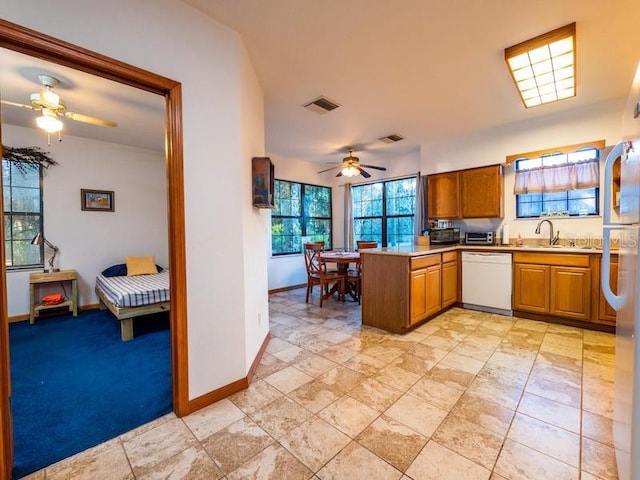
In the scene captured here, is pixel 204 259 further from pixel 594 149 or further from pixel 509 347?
pixel 594 149

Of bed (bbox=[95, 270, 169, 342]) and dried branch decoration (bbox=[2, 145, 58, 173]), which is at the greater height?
dried branch decoration (bbox=[2, 145, 58, 173])

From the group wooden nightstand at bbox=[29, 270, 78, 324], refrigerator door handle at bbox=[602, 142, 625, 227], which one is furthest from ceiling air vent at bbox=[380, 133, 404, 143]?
wooden nightstand at bbox=[29, 270, 78, 324]

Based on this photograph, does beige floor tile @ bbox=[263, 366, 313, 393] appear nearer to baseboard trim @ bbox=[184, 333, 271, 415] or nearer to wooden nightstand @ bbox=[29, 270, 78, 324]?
baseboard trim @ bbox=[184, 333, 271, 415]

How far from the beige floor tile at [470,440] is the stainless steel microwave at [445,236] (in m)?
2.97

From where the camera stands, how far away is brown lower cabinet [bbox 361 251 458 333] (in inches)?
118

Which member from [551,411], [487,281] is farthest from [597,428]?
[487,281]

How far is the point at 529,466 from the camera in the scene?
134cm

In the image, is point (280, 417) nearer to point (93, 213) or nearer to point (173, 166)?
point (173, 166)

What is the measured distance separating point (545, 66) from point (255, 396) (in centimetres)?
370

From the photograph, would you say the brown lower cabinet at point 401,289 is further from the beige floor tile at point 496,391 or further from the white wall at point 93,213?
the white wall at point 93,213

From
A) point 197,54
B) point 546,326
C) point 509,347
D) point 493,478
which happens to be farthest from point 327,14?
point 546,326

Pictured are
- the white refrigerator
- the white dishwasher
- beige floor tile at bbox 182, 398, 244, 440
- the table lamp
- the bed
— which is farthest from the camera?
the table lamp

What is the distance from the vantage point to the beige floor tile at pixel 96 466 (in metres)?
1.32

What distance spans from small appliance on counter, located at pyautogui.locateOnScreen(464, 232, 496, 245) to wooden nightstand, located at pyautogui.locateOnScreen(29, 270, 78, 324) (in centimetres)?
591
